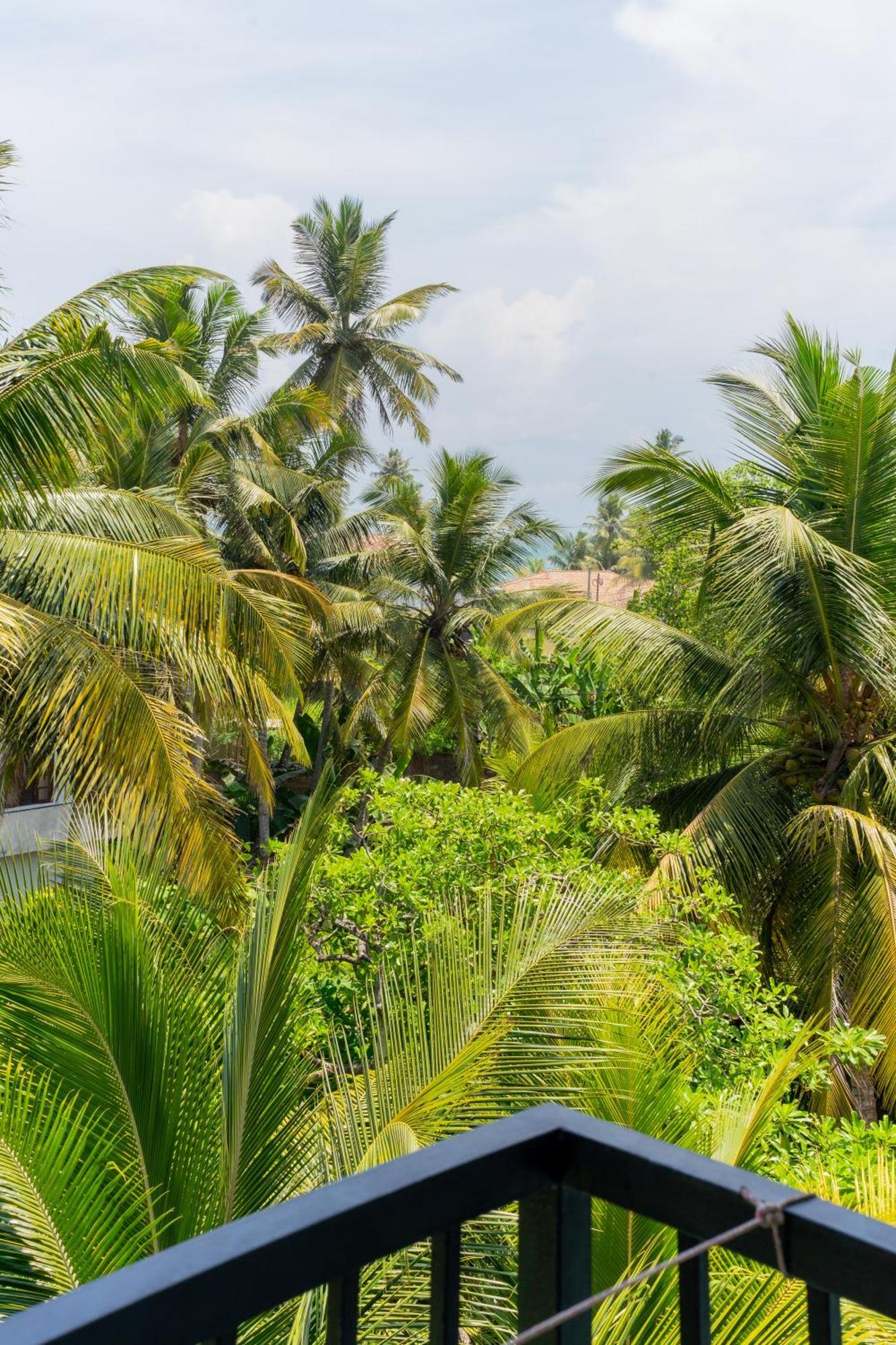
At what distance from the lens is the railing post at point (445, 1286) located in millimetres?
975

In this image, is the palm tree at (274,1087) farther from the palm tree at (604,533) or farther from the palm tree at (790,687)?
the palm tree at (604,533)

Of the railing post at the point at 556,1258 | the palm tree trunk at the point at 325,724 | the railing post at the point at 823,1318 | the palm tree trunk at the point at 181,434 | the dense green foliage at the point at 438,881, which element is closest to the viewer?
the railing post at the point at 823,1318

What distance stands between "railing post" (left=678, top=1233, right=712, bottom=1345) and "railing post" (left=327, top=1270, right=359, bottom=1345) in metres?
0.28

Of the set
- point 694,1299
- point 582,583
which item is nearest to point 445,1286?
point 694,1299

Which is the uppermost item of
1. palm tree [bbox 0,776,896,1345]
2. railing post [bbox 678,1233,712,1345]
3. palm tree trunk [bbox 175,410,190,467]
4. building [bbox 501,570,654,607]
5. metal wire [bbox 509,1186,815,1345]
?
palm tree trunk [bbox 175,410,190,467]

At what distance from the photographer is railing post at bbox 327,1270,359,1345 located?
0.91 meters

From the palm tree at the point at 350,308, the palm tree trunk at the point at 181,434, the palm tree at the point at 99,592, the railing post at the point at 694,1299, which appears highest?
the palm tree at the point at 350,308

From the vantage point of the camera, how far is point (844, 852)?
9.32 meters

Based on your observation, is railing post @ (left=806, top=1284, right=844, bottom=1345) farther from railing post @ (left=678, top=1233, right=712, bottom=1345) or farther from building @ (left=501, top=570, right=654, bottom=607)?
building @ (left=501, top=570, right=654, bottom=607)

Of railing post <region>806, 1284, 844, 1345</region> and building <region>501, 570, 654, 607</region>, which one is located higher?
building <region>501, 570, 654, 607</region>

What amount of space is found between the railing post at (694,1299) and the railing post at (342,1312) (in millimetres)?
285

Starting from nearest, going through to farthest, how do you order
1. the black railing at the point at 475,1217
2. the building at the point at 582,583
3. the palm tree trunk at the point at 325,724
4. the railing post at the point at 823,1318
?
the black railing at the point at 475,1217 → the railing post at the point at 823,1318 → the palm tree trunk at the point at 325,724 → the building at the point at 582,583

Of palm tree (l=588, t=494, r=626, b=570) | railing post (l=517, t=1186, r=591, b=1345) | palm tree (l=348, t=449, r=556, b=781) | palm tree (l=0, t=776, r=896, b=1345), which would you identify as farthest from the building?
palm tree (l=588, t=494, r=626, b=570)

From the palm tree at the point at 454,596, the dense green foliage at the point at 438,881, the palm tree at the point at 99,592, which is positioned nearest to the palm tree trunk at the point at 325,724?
the palm tree at the point at 454,596
